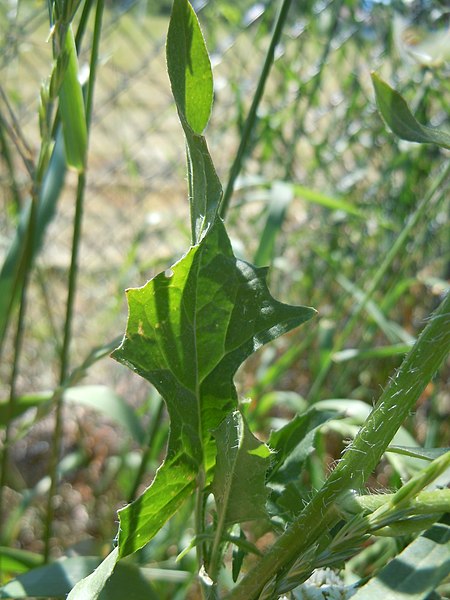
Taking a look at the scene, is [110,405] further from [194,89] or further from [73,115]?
[194,89]

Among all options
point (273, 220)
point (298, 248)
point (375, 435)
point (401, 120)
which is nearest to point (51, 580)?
point (375, 435)

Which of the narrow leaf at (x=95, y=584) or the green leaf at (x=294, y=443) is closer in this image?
the narrow leaf at (x=95, y=584)

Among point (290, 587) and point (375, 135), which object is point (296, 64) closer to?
point (375, 135)

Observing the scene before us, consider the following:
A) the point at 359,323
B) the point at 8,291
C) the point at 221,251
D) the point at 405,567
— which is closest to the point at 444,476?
the point at 405,567

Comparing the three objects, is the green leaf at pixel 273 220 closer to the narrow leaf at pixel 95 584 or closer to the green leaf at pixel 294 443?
the green leaf at pixel 294 443

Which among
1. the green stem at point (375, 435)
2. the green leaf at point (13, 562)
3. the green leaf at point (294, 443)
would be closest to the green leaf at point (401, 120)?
the green stem at point (375, 435)
